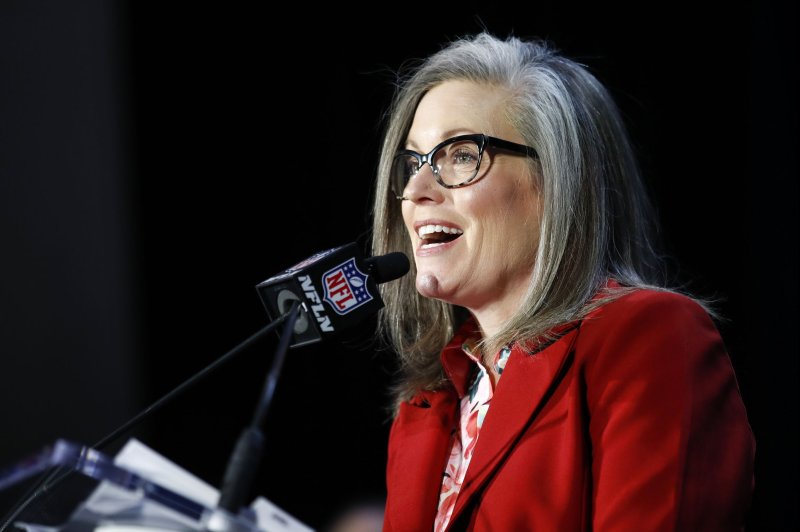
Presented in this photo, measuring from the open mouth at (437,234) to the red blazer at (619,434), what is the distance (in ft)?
0.95

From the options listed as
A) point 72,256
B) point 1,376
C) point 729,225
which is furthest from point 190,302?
point 729,225

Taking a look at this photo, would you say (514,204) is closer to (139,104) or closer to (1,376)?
(139,104)

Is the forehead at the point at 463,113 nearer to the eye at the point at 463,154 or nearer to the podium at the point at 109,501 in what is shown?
the eye at the point at 463,154

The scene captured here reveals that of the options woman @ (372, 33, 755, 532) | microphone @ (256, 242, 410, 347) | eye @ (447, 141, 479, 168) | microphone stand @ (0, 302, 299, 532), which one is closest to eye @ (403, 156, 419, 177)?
woman @ (372, 33, 755, 532)

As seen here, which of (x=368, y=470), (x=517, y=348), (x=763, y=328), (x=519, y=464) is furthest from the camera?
(x=368, y=470)

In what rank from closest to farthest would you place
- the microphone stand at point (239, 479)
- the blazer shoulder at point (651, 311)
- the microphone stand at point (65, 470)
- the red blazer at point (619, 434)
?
the microphone stand at point (239, 479) < the microphone stand at point (65, 470) < the red blazer at point (619, 434) < the blazer shoulder at point (651, 311)

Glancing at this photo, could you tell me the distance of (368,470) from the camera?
2.72 meters

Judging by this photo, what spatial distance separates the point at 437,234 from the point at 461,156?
0.55 feet

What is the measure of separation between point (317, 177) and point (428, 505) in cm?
153

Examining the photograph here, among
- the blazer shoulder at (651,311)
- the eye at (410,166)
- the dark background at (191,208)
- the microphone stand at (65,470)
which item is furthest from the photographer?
the dark background at (191,208)

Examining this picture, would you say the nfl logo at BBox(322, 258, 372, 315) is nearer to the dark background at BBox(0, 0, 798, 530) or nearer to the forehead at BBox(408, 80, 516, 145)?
the forehead at BBox(408, 80, 516, 145)

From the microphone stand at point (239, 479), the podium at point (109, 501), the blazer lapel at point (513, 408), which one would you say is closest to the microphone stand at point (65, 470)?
the podium at point (109, 501)

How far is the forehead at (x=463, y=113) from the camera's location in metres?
1.61

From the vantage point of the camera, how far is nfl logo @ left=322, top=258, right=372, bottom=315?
1230mm
